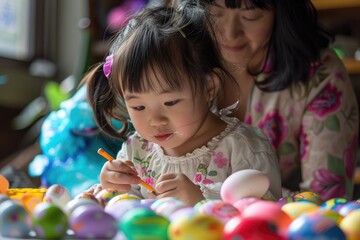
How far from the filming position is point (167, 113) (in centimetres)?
117

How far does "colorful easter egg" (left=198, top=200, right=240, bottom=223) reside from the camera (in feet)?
2.66

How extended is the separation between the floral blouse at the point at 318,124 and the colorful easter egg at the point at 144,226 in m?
0.98

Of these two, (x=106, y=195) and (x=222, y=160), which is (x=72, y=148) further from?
(x=106, y=195)

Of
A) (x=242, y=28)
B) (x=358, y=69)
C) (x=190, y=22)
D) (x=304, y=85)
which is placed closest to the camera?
(x=190, y=22)

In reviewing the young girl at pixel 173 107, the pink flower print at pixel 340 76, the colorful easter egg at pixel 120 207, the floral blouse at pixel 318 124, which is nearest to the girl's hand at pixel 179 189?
the young girl at pixel 173 107

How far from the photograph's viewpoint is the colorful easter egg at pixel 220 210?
810 millimetres

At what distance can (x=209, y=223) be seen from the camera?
705mm

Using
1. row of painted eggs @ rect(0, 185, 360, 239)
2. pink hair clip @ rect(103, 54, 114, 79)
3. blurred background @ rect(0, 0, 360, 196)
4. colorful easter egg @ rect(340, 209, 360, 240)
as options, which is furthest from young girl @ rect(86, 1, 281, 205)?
blurred background @ rect(0, 0, 360, 196)

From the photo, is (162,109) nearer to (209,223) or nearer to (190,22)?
(190,22)

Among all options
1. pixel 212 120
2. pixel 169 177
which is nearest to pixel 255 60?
pixel 212 120

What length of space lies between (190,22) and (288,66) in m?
0.47

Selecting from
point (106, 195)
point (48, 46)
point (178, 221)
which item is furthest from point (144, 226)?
point (48, 46)

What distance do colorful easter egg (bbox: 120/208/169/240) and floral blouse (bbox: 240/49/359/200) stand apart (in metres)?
0.98

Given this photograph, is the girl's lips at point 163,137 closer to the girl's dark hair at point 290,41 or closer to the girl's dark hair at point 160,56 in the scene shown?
the girl's dark hair at point 160,56
